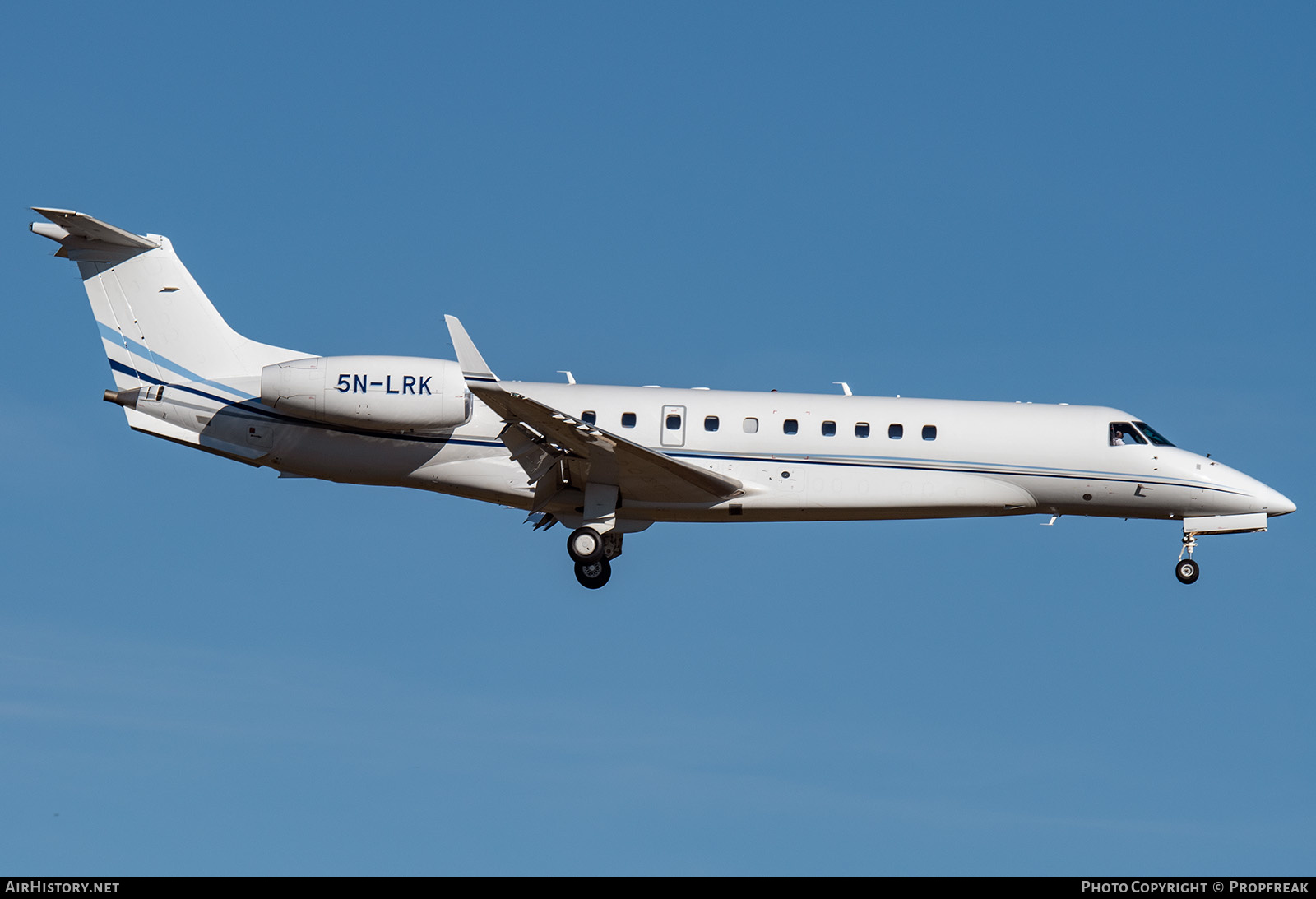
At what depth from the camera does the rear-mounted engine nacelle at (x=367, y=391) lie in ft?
77.0

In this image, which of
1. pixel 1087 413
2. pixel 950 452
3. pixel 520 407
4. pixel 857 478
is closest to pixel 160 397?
pixel 520 407

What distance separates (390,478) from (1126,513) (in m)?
12.5

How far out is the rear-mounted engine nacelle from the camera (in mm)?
23484

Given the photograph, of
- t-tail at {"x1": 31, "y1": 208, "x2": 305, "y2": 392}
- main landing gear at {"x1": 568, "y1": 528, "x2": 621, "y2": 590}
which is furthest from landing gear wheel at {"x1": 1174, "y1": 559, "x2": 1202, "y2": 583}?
t-tail at {"x1": 31, "y1": 208, "x2": 305, "y2": 392}

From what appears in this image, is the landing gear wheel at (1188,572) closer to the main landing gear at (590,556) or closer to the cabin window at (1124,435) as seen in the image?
the cabin window at (1124,435)

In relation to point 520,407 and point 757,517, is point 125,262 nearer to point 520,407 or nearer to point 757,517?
point 520,407

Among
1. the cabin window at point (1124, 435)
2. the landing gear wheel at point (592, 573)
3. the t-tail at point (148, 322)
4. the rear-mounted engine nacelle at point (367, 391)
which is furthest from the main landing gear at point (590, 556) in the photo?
the cabin window at point (1124, 435)

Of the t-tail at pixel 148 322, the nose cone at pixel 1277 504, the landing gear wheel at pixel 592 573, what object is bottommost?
the landing gear wheel at pixel 592 573

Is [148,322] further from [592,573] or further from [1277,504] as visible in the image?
[1277,504]

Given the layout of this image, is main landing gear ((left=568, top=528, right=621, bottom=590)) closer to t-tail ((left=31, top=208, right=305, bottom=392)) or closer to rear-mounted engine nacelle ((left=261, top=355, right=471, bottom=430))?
rear-mounted engine nacelle ((left=261, top=355, right=471, bottom=430))

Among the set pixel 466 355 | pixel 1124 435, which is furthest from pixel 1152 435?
pixel 466 355

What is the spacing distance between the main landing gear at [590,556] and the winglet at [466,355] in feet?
11.5

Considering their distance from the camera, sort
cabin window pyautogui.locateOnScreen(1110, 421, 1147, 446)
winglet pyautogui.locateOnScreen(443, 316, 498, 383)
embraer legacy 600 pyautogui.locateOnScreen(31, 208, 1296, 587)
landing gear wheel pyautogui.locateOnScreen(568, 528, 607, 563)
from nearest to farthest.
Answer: winglet pyautogui.locateOnScreen(443, 316, 498, 383) → embraer legacy 600 pyautogui.locateOnScreen(31, 208, 1296, 587) → landing gear wheel pyautogui.locateOnScreen(568, 528, 607, 563) → cabin window pyautogui.locateOnScreen(1110, 421, 1147, 446)

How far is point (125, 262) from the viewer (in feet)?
83.9
